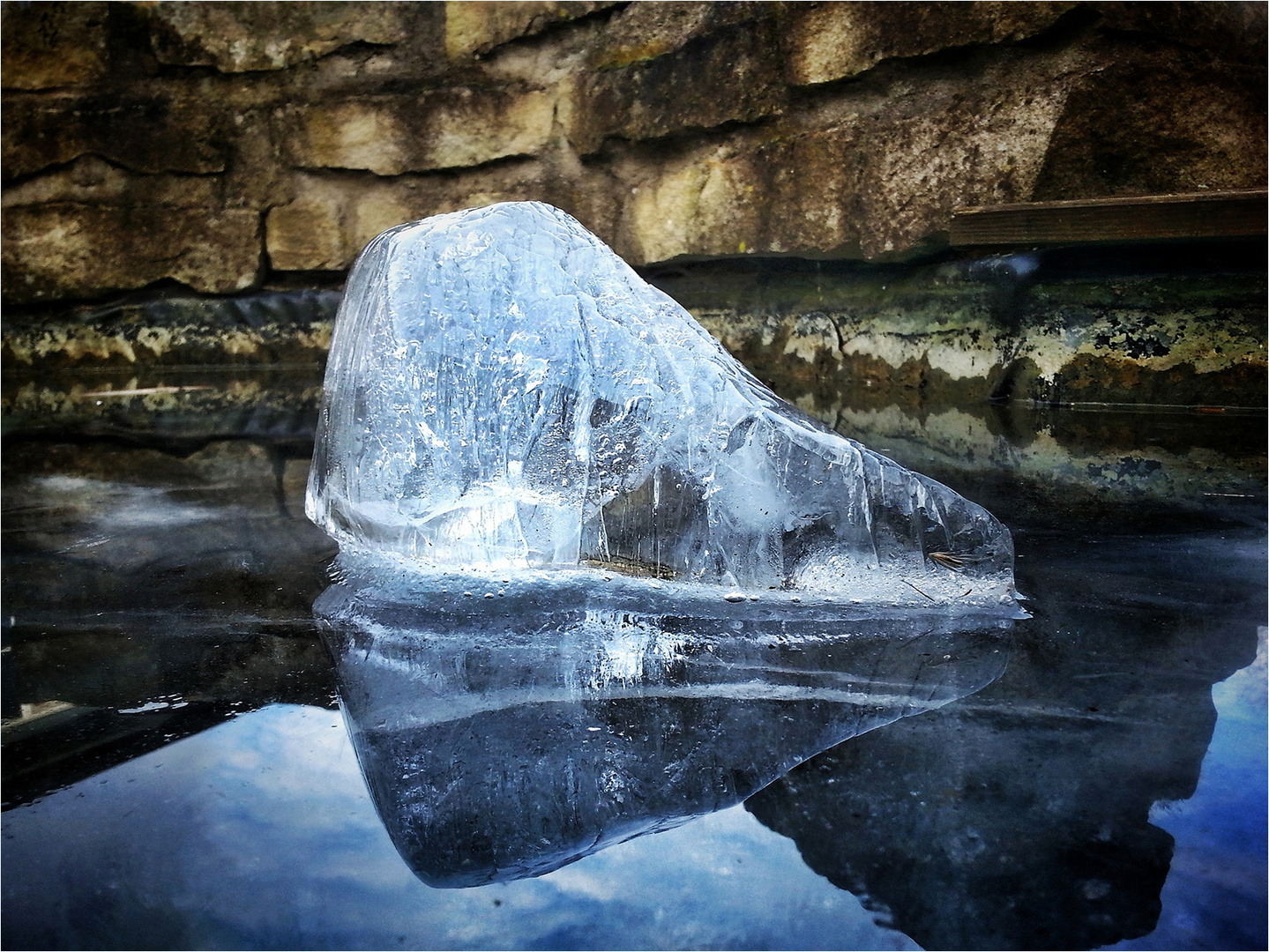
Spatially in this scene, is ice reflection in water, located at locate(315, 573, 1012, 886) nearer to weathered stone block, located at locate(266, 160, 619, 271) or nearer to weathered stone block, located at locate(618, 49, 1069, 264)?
weathered stone block, located at locate(618, 49, 1069, 264)

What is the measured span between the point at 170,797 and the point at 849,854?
1.64 feet

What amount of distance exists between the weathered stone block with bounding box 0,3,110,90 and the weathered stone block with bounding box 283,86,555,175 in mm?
847

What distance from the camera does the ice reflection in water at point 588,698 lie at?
0.73m

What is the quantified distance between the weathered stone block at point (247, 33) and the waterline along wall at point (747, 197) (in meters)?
0.01

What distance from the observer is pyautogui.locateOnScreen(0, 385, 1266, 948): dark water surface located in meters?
0.62

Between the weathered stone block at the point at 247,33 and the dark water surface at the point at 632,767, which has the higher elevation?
the weathered stone block at the point at 247,33

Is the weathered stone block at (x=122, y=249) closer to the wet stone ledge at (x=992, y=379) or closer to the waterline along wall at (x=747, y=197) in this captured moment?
the waterline along wall at (x=747, y=197)

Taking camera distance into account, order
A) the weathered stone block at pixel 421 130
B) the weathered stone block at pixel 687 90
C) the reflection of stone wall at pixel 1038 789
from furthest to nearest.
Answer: the weathered stone block at pixel 421 130, the weathered stone block at pixel 687 90, the reflection of stone wall at pixel 1038 789

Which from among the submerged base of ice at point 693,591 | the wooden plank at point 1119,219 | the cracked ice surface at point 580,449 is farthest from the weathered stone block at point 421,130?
the submerged base of ice at point 693,591

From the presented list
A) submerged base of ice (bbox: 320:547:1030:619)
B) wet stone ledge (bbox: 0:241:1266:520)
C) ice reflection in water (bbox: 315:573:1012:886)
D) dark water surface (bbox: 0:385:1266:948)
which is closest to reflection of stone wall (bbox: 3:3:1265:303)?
wet stone ledge (bbox: 0:241:1266:520)

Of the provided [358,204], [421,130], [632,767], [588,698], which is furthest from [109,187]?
[632,767]

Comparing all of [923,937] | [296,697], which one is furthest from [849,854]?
[296,697]

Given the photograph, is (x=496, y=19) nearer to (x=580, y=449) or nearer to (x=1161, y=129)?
(x=1161, y=129)

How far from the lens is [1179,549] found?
1320 mm
